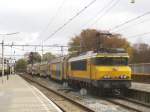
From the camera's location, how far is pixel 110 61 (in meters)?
30.5

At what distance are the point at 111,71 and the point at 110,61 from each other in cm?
78

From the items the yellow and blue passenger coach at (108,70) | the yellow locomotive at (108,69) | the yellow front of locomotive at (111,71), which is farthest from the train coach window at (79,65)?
the yellow front of locomotive at (111,71)

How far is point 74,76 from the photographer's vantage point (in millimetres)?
38656

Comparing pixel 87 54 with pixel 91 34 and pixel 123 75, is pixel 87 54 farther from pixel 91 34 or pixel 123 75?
pixel 91 34

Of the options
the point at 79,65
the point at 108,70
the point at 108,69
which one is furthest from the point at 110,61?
the point at 79,65

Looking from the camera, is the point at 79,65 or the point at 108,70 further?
the point at 79,65

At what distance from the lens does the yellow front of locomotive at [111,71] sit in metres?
29.7

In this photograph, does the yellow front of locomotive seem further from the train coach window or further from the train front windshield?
the train coach window

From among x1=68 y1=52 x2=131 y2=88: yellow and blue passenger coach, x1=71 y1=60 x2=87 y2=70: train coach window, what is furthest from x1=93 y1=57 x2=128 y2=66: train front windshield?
x1=71 y1=60 x2=87 y2=70: train coach window

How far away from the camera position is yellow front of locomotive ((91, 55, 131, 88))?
97.4ft

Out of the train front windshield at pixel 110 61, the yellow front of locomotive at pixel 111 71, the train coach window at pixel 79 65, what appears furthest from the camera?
the train coach window at pixel 79 65

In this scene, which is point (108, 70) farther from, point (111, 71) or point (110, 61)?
point (110, 61)

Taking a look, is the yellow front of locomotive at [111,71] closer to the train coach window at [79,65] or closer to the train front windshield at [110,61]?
the train front windshield at [110,61]

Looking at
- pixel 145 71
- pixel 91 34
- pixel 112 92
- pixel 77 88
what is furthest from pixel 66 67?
pixel 91 34
